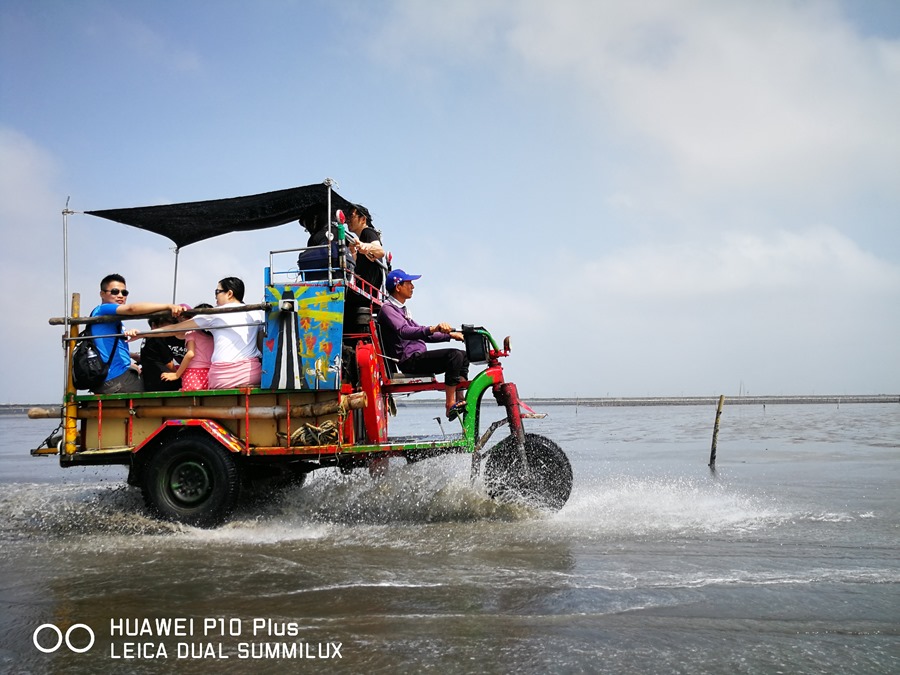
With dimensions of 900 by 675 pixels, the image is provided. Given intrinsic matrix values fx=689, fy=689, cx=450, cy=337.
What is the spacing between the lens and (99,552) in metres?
6.16

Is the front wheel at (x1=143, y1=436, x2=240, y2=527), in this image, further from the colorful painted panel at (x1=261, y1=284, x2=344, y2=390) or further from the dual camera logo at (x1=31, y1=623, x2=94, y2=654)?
the dual camera logo at (x1=31, y1=623, x2=94, y2=654)

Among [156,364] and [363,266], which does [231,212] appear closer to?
[363,266]

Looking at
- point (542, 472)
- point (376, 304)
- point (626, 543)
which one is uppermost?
point (376, 304)

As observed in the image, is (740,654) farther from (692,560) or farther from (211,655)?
(211,655)

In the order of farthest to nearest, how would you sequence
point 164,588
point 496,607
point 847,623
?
point 164,588 → point 496,607 → point 847,623

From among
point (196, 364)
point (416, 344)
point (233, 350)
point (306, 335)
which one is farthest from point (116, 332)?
point (416, 344)

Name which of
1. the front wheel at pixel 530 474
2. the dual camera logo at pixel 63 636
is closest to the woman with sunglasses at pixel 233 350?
the front wheel at pixel 530 474

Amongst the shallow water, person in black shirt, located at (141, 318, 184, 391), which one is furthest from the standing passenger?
the shallow water

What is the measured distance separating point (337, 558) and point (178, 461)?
93.5 inches

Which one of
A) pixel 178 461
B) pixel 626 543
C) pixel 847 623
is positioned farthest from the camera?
pixel 178 461

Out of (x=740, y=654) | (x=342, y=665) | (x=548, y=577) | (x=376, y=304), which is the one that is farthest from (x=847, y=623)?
(x=376, y=304)

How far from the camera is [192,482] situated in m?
7.14

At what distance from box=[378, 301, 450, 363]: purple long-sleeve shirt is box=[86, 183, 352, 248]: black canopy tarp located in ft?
4.67

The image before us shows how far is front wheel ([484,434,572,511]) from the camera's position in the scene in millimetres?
7102
